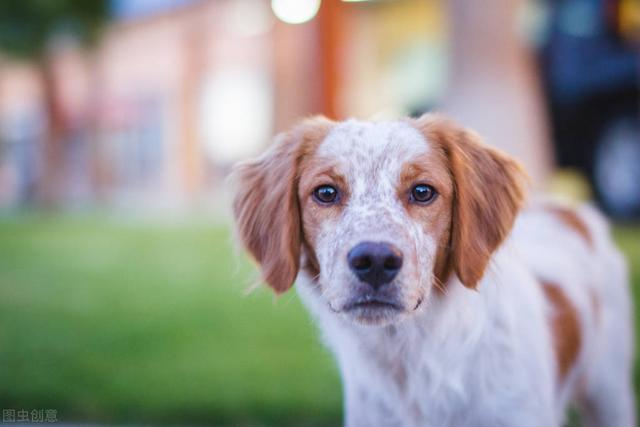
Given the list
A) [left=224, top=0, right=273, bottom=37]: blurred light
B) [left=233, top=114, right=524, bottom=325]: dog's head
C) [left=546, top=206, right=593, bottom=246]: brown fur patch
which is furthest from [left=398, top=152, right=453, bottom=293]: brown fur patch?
[left=224, top=0, right=273, bottom=37]: blurred light

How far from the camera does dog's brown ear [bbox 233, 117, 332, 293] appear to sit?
2408mm

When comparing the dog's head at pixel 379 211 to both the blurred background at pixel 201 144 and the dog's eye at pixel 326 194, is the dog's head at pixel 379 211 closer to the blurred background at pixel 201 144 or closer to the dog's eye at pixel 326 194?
the dog's eye at pixel 326 194

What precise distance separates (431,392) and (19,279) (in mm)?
6094

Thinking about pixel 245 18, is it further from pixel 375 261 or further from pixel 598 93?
pixel 375 261

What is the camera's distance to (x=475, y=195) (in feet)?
7.80

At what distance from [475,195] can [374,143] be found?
0.38m

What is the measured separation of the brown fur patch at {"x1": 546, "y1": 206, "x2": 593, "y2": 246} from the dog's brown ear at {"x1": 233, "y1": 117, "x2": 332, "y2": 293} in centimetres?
117

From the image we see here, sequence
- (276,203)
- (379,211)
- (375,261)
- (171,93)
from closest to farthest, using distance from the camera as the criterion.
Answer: (375,261)
(379,211)
(276,203)
(171,93)

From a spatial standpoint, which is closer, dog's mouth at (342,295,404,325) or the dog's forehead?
dog's mouth at (342,295,404,325)

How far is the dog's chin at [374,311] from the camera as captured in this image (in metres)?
2.10

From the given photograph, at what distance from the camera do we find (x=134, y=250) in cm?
917


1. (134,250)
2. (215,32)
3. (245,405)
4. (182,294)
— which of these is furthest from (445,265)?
(215,32)

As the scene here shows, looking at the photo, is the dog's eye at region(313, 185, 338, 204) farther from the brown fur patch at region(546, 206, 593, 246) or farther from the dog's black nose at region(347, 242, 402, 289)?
the brown fur patch at region(546, 206, 593, 246)

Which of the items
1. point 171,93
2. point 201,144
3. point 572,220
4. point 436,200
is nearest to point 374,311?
point 436,200
